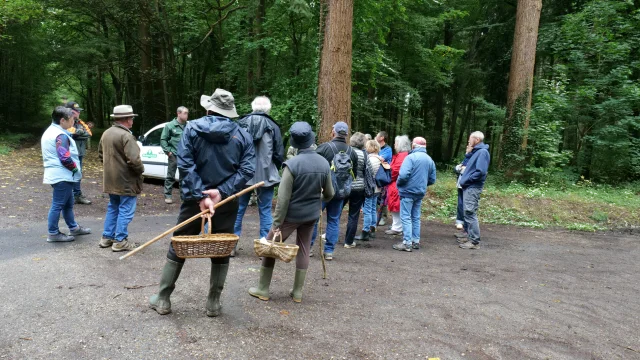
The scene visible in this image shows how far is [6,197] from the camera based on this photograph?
851 cm

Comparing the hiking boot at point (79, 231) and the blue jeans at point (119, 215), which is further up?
the blue jeans at point (119, 215)

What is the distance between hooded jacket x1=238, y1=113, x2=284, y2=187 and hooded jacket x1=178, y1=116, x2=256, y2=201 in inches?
63.8

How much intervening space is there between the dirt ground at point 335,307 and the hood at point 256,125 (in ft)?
5.75

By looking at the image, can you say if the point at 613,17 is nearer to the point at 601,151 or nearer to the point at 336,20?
the point at 601,151

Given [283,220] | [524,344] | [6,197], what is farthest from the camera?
[6,197]

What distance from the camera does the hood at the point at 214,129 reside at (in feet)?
11.7

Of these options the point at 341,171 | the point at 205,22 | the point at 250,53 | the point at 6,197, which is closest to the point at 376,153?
the point at 341,171

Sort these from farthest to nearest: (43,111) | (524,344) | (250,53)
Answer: (43,111) < (250,53) < (524,344)

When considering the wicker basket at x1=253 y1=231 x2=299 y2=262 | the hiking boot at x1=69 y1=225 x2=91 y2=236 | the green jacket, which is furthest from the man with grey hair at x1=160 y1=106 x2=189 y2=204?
the wicker basket at x1=253 y1=231 x2=299 y2=262

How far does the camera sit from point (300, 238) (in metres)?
4.44

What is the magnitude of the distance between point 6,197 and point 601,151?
691 inches

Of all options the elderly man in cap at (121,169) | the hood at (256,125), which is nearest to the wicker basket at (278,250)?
the hood at (256,125)

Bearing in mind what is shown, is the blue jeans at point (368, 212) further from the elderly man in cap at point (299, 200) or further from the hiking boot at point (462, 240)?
the elderly man in cap at point (299, 200)

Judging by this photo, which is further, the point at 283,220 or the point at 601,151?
the point at 601,151
